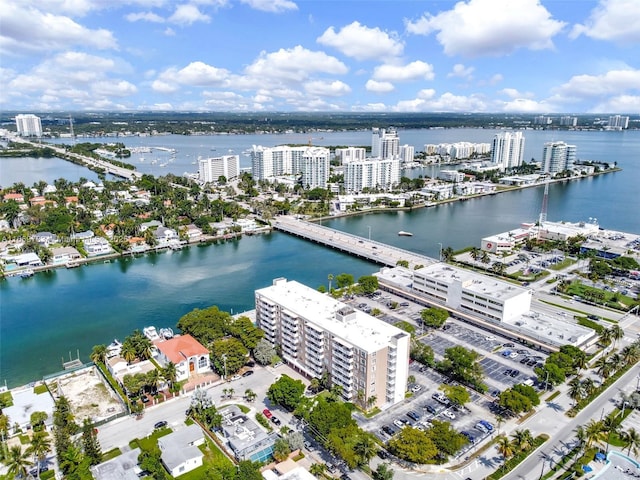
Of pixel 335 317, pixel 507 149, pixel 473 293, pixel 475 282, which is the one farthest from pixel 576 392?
pixel 507 149

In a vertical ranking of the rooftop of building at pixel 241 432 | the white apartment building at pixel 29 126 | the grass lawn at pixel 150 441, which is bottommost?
the grass lawn at pixel 150 441

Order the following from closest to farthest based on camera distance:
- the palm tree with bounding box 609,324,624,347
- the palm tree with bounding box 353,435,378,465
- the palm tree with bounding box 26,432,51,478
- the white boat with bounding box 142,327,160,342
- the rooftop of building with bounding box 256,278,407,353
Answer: the palm tree with bounding box 353,435,378,465
the palm tree with bounding box 26,432,51,478
the rooftop of building with bounding box 256,278,407,353
the palm tree with bounding box 609,324,624,347
the white boat with bounding box 142,327,160,342

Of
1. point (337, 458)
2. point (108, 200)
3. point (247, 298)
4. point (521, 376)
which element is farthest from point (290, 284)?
point (108, 200)

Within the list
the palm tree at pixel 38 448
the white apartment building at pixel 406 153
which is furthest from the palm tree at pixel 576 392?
the white apartment building at pixel 406 153

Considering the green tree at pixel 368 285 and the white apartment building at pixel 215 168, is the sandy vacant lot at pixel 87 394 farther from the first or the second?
the white apartment building at pixel 215 168

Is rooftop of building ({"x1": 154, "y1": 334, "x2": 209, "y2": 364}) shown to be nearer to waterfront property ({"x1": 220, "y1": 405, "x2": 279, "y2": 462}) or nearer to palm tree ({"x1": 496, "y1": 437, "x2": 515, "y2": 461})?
waterfront property ({"x1": 220, "y1": 405, "x2": 279, "y2": 462})

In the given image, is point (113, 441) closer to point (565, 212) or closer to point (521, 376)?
point (521, 376)

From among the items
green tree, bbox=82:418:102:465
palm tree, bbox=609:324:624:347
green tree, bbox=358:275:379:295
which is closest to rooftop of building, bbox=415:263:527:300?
green tree, bbox=358:275:379:295
